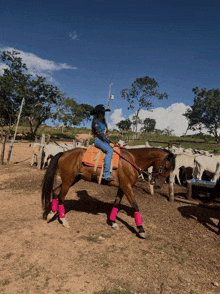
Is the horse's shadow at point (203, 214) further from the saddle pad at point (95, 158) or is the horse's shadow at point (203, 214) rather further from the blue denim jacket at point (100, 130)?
the blue denim jacket at point (100, 130)

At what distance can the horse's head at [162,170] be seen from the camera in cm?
453

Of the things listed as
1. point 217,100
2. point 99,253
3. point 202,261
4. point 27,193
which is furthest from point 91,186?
point 217,100

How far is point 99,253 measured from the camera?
3.66 metres

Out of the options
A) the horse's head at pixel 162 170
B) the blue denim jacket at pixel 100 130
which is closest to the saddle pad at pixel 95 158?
the blue denim jacket at pixel 100 130

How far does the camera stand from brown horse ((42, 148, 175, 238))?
456 cm

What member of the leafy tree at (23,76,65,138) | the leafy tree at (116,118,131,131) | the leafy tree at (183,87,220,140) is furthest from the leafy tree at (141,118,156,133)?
the leafy tree at (23,76,65,138)

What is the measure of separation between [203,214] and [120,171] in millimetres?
3754

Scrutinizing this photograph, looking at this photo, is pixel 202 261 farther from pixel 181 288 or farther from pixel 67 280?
pixel 67 280

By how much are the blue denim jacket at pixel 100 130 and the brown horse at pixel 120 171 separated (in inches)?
24.7

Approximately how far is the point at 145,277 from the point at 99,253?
3.35ft

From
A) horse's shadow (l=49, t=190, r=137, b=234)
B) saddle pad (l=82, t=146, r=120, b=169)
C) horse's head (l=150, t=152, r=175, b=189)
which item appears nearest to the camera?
horse's head (l=150, t=152, r=175, b=189)

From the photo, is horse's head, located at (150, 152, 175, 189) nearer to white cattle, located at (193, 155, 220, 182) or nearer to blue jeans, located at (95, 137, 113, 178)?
blue jeans, located at (95, 137, 113, 178)

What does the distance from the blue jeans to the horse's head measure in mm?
1195

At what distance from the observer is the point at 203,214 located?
6172 mm
